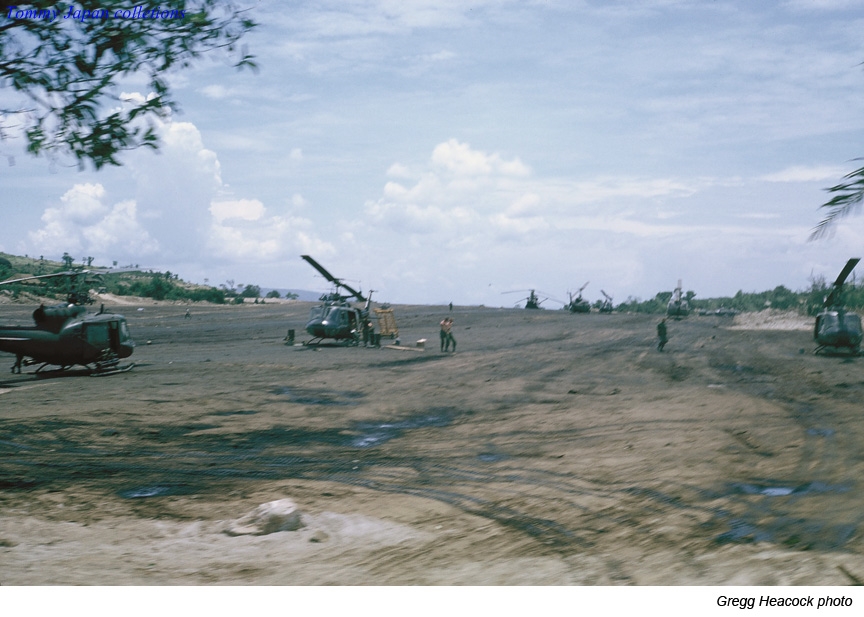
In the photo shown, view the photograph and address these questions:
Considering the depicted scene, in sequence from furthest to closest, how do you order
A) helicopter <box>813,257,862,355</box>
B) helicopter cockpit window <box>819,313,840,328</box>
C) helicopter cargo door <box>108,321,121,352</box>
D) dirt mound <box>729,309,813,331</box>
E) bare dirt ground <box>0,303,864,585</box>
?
dirt mound <box>729,309,813,331</box>, helicopter cockpit window <box>819,313,840,328</box>, helicopter <box>813,257,862,355</box>, helicopter cargo door <box>108,321,121,352</box>, bare dirt ground <box>0,303,864,585</box>

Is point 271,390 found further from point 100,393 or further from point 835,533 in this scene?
point 835,533

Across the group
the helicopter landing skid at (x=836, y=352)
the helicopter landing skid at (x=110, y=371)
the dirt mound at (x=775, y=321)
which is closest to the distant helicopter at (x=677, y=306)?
the dirt mound at (x=775, y=321)

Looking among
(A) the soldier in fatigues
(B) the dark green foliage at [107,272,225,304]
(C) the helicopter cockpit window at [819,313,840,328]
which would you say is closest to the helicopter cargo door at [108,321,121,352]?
(A) the soldier in fatigues

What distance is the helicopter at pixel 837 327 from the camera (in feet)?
98.2

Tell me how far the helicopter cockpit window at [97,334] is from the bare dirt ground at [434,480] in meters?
1.30

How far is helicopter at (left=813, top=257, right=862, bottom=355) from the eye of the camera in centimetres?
2992

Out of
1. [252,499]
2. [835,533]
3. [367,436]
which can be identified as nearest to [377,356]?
[367,436]

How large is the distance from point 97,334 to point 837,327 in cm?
2892

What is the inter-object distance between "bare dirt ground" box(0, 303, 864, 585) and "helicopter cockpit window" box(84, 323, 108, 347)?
1.30m

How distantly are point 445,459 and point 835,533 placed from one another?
565cm

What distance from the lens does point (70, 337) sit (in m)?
20.7

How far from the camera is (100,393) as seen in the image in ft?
57.5

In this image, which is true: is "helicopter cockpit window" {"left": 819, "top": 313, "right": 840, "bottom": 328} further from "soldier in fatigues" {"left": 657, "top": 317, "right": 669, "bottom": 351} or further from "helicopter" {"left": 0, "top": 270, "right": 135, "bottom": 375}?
"helicopter" {"left": 0, "top": 270, "right": 135, "bottom": 375}

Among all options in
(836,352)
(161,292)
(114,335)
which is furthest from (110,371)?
(161,292)
